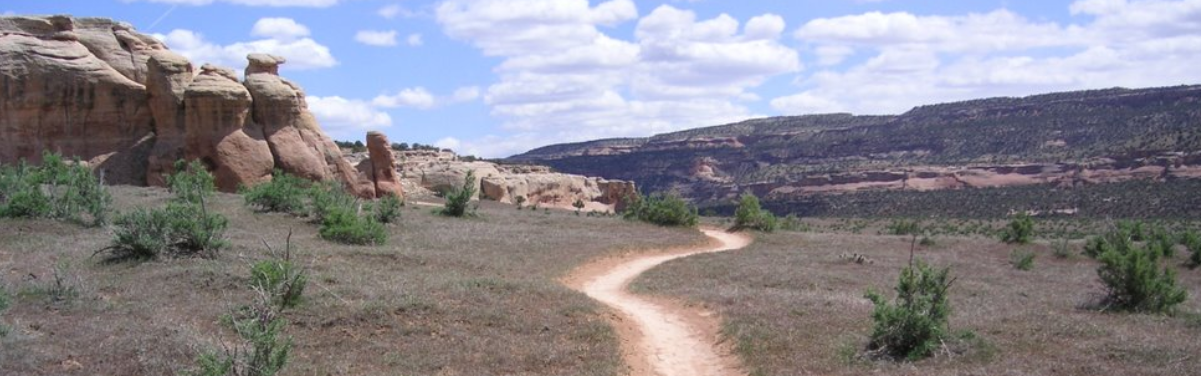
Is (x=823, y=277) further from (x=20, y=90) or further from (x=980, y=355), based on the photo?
(x=20, y=90)

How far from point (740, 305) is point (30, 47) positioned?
31.0 meters

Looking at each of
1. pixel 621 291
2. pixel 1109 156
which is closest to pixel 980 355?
pixel 621 291

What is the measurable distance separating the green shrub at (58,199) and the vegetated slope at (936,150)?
70.8m

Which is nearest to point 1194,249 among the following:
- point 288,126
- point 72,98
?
point 288,126

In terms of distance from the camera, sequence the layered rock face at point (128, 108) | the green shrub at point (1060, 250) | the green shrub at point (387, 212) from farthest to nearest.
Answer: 1. the green shrub at point (1060, 250)
2. the layered rock face at point (128, 108)
3. the green shrub at point (387, 212)

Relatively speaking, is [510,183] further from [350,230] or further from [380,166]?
[350,230]

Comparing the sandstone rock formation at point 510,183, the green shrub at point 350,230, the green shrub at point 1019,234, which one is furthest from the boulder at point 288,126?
the green shrub at point 1019,234

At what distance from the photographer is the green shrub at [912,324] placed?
41.3ft

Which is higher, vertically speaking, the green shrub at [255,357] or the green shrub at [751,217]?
the green shrub at [255,357]

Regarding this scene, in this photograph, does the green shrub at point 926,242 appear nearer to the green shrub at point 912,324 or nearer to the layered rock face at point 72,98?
the green shrub at point 912,324

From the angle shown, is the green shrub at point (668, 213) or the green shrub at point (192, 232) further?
the green shrub at point (668, 213)

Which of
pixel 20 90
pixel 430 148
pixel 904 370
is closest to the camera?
pixel 904 370

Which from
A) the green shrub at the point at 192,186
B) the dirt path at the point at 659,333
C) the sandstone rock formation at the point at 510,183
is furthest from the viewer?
the sandstone rock formation at the point at 510,183

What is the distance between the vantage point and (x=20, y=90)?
34.2 metres
